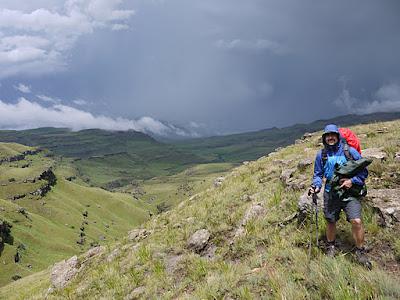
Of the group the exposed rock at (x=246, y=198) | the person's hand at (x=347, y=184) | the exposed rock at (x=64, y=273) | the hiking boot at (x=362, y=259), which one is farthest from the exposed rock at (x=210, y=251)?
the exposed rock at (x=64, y=273)

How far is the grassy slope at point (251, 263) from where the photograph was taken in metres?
8.12

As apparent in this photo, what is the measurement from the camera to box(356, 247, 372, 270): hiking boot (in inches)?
345

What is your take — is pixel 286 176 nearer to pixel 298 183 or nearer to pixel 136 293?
pixel 298 183

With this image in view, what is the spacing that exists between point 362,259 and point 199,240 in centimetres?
770

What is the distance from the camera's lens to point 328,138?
10.3 meters

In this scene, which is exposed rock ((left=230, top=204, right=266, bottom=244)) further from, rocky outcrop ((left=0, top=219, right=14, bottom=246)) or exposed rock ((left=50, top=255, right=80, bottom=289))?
rocky outcrop ((left=0, top=219, right=14, bottom=246))

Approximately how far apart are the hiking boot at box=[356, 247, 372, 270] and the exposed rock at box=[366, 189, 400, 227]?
176 centimetres

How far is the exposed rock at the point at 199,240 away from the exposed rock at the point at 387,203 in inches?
263

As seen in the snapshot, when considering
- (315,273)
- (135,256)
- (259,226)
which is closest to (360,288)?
(315,273)

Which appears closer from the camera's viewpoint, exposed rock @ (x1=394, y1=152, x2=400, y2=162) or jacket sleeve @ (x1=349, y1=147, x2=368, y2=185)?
jacket sleeve @ (x1=349, y1=147, x2=368, y2=185)

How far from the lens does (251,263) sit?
36.9 feet

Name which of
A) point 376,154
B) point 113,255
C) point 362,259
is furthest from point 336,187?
point 113,255

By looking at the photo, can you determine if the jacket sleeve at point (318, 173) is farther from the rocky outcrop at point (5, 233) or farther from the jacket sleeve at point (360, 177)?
the rocky outcrop at point (5, 233)

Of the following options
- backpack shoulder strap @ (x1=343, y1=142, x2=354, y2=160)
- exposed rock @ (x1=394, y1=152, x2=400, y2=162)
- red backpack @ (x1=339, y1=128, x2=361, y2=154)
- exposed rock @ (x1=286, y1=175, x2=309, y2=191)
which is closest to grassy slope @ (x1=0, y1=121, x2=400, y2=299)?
exposed rock @ (x1=394, y1=152, x2=400, y2=162)
